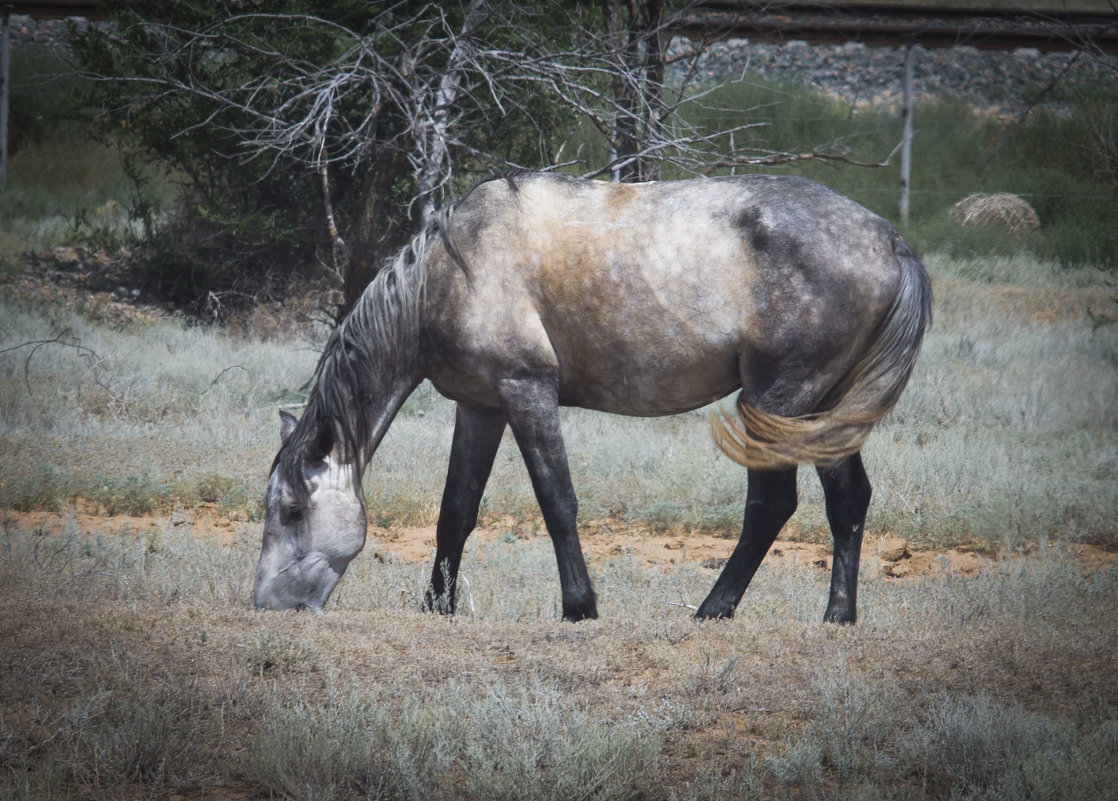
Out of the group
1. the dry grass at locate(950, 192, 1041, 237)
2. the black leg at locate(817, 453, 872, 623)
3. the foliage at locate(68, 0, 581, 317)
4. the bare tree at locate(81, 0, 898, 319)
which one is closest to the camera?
the black leg at locate(817, 453, 872, 623)

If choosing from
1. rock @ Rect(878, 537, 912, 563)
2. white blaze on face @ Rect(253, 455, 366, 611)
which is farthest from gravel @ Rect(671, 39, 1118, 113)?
white blaze on face @ Rect(253, 455, 366, 611)

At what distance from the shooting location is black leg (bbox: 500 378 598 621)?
4742 mm

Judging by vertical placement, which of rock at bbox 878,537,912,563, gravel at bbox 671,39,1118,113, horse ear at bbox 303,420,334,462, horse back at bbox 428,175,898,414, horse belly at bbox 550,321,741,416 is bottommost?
rock at bbox 878,537,912,563

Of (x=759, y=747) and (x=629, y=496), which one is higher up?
(x=759, y=747)

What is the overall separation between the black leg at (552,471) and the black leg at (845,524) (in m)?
1.22

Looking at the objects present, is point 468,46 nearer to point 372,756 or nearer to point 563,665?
point 563,665

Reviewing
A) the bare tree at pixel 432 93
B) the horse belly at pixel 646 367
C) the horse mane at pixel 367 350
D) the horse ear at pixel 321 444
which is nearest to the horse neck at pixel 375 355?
the horse mane at pixel 367 350

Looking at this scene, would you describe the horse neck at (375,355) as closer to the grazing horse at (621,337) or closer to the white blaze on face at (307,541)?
the grazing horse at (621,337)

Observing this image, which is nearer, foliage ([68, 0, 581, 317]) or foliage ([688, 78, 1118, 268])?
foliage ([68, 0, 581, 317])

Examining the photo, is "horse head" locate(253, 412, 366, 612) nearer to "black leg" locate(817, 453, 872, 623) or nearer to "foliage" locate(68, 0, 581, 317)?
"black leg" locate(817, 453, 872, 623)

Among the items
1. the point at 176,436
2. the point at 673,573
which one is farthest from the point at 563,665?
the point at 176,436

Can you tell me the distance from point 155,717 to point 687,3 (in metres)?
9.54

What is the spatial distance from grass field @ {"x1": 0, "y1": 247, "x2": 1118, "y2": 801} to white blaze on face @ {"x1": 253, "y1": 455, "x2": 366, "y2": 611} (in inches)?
7.0

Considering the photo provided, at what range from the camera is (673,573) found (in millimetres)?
6254
